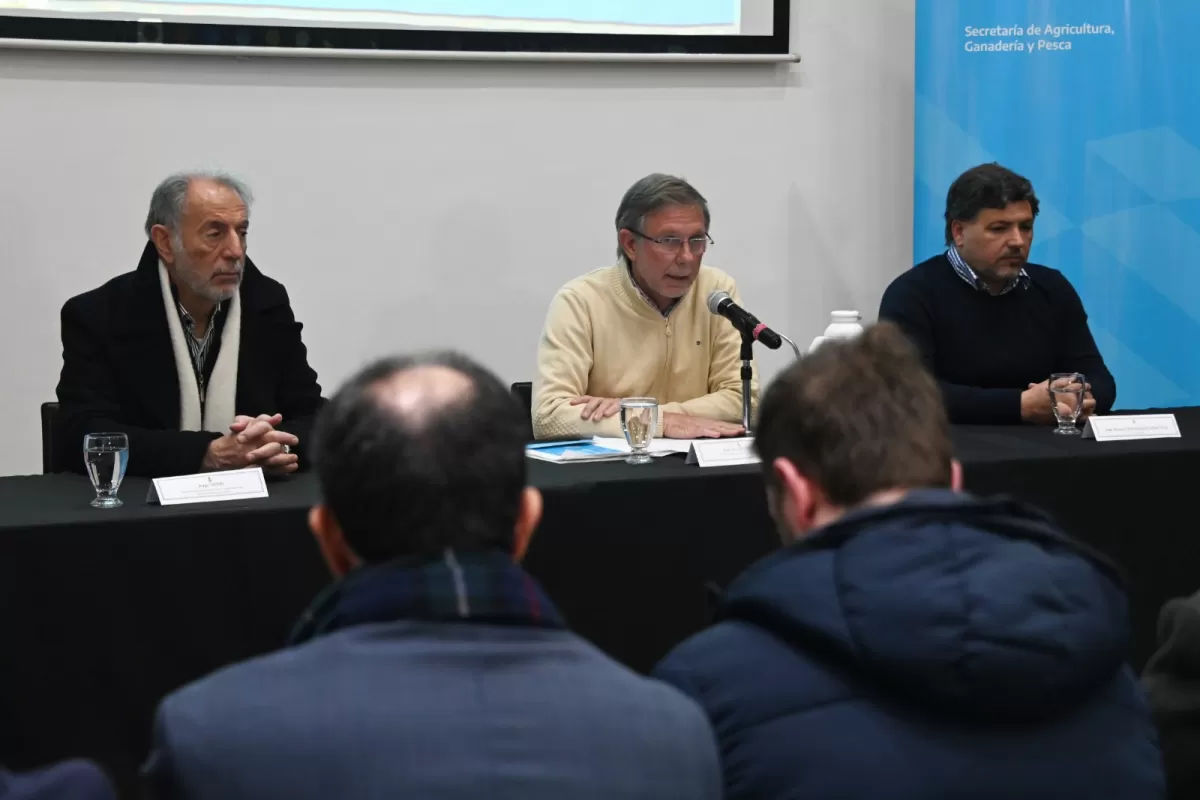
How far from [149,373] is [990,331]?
2065 millimetres

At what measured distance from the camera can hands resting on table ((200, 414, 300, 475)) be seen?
250cm

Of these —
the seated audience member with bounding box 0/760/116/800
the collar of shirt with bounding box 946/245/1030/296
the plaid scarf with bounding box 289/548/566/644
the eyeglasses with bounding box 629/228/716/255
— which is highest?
the eyeglasses with bounding box 629/228/716/255

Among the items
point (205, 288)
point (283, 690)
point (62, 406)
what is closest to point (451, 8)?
point (205, 288)

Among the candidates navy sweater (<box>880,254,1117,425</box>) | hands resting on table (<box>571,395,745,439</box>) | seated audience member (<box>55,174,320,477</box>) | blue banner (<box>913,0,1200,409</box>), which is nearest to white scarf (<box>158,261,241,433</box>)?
seated audience member (<box>55,174,320,477</box>)

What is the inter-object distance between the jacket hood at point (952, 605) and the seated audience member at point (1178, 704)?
28 centimetres

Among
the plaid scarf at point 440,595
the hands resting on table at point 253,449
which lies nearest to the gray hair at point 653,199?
the hands resting on table at point 253,449

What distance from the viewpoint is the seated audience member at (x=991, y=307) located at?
3451 millimetres

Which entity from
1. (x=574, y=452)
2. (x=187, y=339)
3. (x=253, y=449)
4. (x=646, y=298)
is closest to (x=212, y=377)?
(x=187, y=339)

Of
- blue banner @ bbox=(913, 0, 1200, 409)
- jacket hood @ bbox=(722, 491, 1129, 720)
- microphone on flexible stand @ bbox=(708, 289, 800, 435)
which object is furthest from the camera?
blue banner @ bbox=(913, 0, 1200, 409)

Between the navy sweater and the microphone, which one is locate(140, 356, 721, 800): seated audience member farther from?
the navy sweater

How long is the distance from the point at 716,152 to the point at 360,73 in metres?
1.21

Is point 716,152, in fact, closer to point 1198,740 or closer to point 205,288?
point 205,288

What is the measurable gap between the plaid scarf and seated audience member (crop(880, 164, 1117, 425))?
259cm

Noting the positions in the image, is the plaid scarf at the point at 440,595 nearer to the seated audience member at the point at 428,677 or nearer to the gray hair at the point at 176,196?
the seated audience member at the point at 428,677
